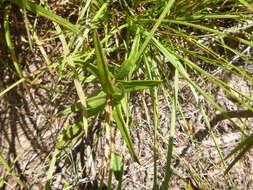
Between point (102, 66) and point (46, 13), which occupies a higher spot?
point (46, 13)

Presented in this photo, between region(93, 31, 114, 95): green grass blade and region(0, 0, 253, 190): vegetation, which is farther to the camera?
region(0, 0, 253, 190): vegetation

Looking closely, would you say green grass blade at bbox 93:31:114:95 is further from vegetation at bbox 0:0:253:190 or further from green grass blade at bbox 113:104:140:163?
vegetation at bbox 0:0:253:190

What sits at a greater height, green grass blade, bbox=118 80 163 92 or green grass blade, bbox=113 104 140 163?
green grass blade, bbox=118 80 163 92

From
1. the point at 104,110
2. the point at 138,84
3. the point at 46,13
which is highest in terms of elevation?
the point at 46,13

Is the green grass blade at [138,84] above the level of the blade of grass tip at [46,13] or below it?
below

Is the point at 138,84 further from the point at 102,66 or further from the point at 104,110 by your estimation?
the point at 104,110

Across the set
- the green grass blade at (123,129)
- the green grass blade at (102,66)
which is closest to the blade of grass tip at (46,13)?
the green grass blade at (102,66)

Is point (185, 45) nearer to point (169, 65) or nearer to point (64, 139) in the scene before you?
point (169, 65)

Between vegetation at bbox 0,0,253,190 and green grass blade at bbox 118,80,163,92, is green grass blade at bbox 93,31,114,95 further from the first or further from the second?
vegetation at bbox 0,0,253,190

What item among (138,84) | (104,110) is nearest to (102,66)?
(138,84)

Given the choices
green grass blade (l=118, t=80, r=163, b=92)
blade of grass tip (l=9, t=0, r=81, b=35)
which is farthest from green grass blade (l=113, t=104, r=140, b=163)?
blade of grass tip (l=9, t=0, r=81, b=35)

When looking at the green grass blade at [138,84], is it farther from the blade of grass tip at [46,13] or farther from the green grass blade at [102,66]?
the blade of grass tip at [46,13]

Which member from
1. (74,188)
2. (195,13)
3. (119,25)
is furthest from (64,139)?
(195,13)
